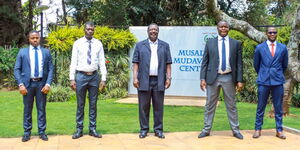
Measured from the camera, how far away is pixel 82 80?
5895 mm

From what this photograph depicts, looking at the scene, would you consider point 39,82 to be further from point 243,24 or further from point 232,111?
point 243,24

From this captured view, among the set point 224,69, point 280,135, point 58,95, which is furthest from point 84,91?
point 58,95

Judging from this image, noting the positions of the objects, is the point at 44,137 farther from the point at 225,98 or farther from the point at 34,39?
the point at 225,98

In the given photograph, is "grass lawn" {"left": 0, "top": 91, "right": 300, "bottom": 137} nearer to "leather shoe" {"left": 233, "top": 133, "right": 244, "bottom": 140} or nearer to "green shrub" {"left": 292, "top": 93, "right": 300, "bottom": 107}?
"leather shoe" {"left": 233, "top": 133, "right": 244, "bottom": 140}

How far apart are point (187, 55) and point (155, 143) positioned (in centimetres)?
598

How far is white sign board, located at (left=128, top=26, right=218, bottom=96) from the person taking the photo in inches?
444

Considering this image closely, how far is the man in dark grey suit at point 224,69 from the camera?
5.94 m

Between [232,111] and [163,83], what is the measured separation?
1.20 m

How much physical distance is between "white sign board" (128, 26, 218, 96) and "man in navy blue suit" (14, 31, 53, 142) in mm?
6043

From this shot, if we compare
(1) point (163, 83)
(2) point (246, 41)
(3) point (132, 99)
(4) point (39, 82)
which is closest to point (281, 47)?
(1) point (163, 83)

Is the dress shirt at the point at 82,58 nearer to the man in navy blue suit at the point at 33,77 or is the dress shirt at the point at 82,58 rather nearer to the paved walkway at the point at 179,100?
the man in navy blue suit at the point at 33,77

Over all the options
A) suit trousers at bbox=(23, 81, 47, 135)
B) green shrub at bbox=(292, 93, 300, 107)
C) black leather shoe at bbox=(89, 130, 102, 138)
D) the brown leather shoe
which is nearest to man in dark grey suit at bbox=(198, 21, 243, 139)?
the brown leather shoe

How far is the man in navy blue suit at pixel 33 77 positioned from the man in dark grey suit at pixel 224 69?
2464mm

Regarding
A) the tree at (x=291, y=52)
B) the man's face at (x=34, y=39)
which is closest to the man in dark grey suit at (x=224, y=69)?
the tree at (x=291, y=52)
